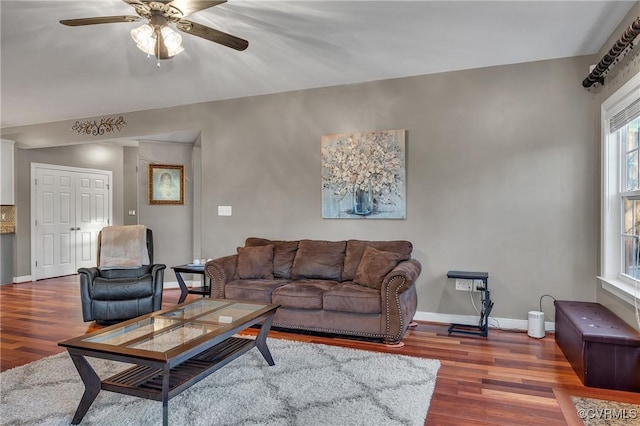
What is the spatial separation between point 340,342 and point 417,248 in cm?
139

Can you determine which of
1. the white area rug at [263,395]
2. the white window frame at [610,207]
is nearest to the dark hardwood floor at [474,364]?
the white area rug at [263,395]

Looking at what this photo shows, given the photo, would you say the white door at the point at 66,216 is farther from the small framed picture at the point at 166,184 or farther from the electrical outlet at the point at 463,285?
the electrical outlet at the point at 463,285

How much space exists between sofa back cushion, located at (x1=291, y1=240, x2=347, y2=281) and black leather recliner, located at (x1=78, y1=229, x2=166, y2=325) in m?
1.48

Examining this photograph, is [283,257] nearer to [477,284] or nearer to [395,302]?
[395,302]

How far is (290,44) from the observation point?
136 inches

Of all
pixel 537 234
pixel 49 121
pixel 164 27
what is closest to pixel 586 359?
pixel 537 234

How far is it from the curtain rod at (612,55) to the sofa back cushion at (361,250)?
217 cm

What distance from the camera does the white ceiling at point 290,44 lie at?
2867 mm

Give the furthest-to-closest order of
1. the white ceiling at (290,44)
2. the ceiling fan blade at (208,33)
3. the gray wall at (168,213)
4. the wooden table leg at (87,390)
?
the gray wall at (168,213), the white ceiling at (290,44), the ceiling fan blade at (208,33), the wooden table leg at (87,390)

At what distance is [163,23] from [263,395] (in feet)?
7.82

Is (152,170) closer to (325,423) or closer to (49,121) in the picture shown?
(49,121)

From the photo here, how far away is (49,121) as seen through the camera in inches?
251

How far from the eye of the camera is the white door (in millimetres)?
6895

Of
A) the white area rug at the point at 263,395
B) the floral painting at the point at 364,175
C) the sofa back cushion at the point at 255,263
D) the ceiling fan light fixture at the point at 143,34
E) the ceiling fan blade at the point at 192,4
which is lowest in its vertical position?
the white area rug at the point at 263,395
